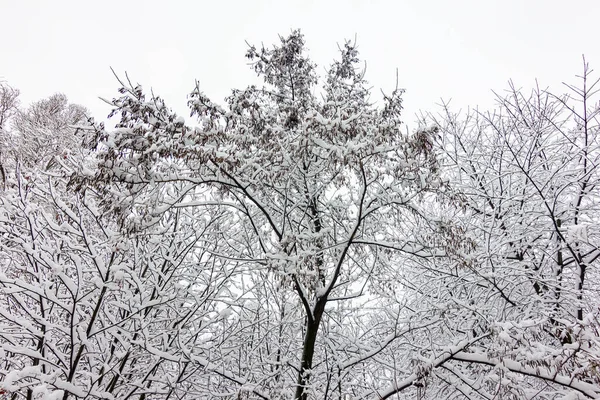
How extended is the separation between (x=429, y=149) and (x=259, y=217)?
269cm

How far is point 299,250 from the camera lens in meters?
3.78

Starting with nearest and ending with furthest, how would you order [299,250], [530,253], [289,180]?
[299,250], [289,180], [530,253]

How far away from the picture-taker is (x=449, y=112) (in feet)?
21.6

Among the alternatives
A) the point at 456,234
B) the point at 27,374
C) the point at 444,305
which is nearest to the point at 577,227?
the point at 456,234

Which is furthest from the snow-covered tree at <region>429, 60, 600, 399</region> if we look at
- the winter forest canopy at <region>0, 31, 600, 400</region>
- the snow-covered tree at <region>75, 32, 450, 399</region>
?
the snow-covered tree at <region>75, 32, 450, 399</region>

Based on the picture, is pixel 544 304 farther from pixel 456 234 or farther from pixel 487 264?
pixel 456 234

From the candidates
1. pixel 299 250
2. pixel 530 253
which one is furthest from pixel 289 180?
pixel 530 253

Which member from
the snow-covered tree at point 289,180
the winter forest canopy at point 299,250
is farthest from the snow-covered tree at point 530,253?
the snow-covered tree at point 289,180

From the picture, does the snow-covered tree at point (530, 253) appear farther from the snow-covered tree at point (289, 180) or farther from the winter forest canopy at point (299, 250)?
the snow-covered tree at point (289, 180)

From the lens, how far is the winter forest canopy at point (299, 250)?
11.1 ft

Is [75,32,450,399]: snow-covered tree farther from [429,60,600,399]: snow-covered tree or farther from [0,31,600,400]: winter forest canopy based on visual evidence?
[429,60,600,399]: snow-covered tree

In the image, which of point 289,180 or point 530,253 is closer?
point 289,180

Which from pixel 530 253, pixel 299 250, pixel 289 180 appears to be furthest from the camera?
pixel 530 253

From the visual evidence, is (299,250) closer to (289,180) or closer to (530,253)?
(289,180)
